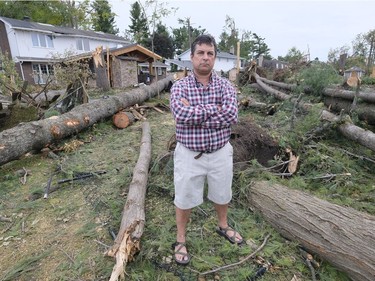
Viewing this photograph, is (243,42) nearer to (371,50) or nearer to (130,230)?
(371,50)

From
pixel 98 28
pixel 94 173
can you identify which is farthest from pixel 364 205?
pixel 98 28

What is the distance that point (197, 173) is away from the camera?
2.12 m

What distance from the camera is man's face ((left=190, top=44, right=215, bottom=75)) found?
2.05 meters

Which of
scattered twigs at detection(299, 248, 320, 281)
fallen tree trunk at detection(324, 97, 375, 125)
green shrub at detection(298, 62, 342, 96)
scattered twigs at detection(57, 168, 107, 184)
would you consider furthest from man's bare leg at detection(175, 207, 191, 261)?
green shrub at detection(298, 62, 342, 96)

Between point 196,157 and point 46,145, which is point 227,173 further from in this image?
point 46,145

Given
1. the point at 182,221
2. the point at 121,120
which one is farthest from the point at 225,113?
the point at 121,120

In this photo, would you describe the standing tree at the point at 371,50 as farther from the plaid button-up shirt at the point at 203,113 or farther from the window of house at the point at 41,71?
the window of house at the point at 41,71

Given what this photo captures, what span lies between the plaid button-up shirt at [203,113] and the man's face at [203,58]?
4.9 inches

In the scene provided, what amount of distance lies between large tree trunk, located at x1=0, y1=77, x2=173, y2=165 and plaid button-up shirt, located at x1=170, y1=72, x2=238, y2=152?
3.44m

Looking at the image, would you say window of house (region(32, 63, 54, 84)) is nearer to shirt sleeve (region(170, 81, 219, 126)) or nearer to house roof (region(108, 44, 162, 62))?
house roof (region(108, 44, 162, 62))

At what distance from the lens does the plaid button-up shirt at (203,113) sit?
1998mm

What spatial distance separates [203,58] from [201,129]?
599mm

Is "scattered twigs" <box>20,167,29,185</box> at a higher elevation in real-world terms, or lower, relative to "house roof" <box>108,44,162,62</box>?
lower

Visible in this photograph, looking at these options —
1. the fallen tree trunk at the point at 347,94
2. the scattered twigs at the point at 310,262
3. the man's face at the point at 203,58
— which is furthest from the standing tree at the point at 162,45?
the scattered twigs at the point at 310,262
